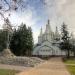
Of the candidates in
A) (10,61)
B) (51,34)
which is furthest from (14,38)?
(51,34)

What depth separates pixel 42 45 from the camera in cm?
10494

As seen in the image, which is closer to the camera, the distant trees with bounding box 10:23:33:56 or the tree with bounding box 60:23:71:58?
the distant trees with bounding box 10:23:33:56

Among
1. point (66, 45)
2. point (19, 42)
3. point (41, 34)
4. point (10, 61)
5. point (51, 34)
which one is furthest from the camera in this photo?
point (41, 34)

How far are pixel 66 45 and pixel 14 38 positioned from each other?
63.5 ft

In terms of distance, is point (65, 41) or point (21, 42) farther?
point (65, 41)

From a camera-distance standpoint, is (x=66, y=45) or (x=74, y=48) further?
(x=74, y=48)

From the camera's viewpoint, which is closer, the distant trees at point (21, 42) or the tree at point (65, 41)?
the distant trees at point (21, 42)

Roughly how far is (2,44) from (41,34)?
169ft

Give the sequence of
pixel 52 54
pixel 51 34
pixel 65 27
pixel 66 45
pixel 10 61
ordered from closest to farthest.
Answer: pixel 10 61 < pixel 66 45 < pixel 65 27 < pixel 52 54 < pixel 51 34

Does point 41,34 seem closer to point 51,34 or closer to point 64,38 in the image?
point 51,34

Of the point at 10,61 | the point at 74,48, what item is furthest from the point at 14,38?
the point at 10,61

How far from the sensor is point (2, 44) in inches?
2990

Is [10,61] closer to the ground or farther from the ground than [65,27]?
closer to the ground

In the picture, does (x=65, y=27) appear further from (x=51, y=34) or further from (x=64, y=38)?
(x=51, y=34)
